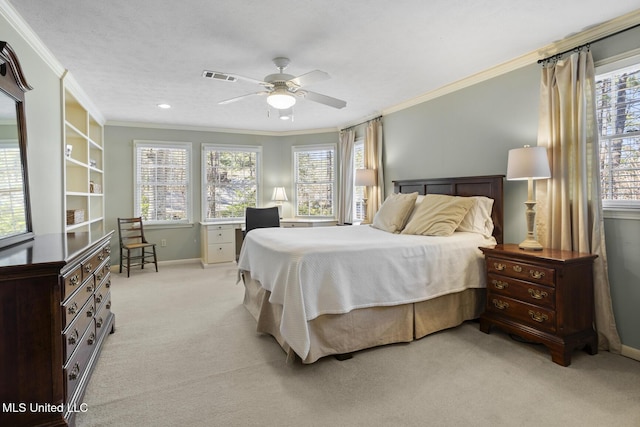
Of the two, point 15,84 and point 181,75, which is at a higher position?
point 181,75

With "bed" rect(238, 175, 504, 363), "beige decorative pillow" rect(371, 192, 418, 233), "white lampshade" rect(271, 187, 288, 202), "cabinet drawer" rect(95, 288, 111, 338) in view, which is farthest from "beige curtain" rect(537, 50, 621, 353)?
"white lampshade" rect(271, 187, 288, 202)

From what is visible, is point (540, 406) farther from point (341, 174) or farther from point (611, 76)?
point (341, 174)

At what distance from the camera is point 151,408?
Answer: 1861mm

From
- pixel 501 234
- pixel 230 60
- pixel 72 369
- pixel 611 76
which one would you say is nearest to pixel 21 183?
pixel 72 369

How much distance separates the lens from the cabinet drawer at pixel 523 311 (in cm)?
239

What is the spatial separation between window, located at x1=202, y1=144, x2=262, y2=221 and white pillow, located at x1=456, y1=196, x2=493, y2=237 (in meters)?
4.26

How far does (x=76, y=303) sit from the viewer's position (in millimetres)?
1827

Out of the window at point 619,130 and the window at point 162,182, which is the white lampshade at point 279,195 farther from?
the window at point 619,130

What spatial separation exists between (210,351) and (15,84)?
228 centimetres

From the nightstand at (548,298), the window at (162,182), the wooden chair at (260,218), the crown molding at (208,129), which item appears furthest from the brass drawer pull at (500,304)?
the window at (162,182)

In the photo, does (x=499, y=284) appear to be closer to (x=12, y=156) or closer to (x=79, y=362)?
(x=79, y=362)

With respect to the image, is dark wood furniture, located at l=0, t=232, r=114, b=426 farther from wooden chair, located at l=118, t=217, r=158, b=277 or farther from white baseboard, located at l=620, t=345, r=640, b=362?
wooden chair, located at l=118, t=217, r=158, b=277

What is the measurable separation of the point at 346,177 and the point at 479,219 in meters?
2.90

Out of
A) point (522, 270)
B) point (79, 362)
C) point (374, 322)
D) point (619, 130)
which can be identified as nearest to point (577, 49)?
point (619, 130)
